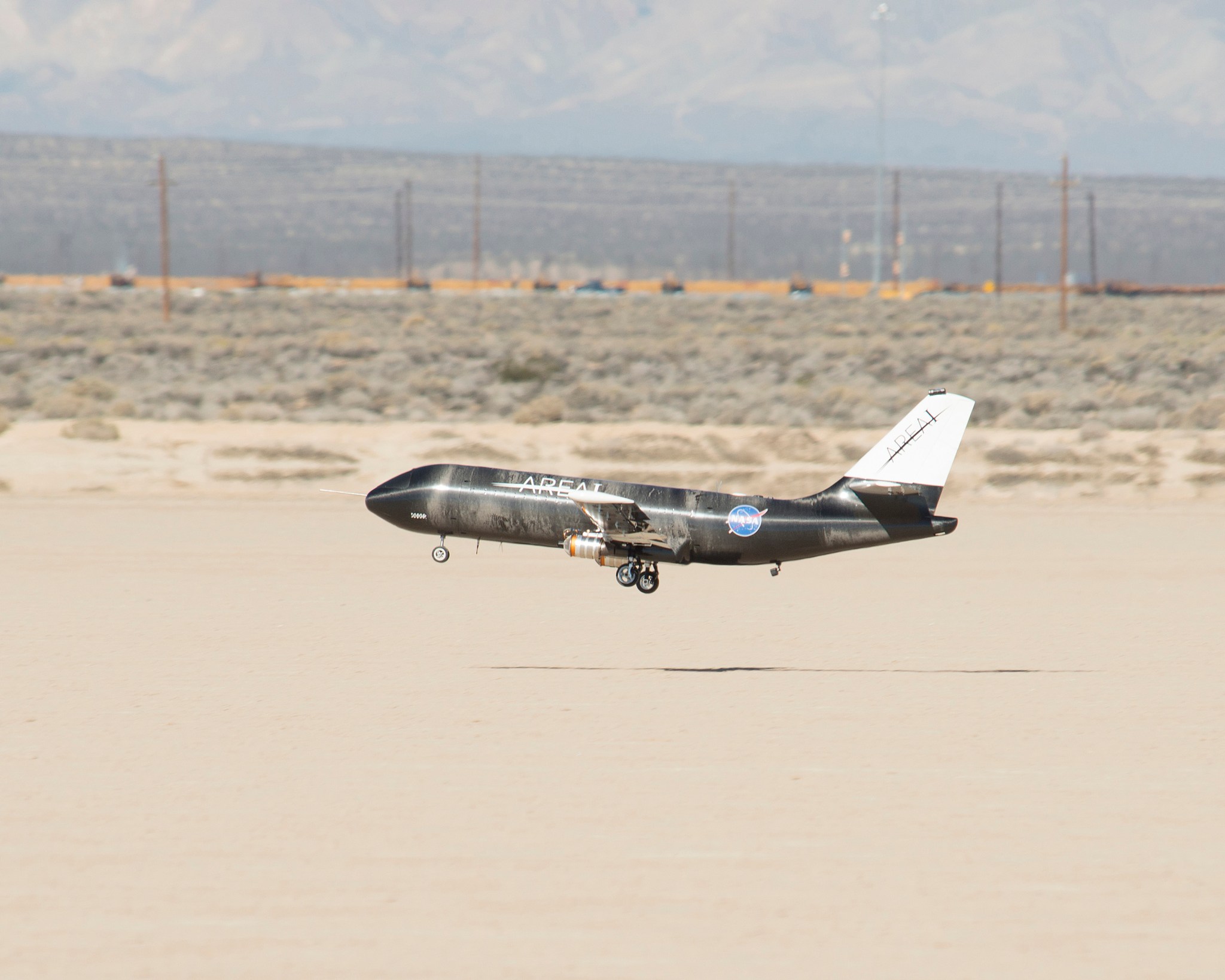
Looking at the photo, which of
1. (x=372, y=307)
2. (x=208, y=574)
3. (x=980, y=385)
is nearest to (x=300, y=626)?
(x=208, y=574)

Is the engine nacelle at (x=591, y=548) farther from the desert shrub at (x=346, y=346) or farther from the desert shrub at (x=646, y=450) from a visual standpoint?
the desert shrub at (x=346, y=346)

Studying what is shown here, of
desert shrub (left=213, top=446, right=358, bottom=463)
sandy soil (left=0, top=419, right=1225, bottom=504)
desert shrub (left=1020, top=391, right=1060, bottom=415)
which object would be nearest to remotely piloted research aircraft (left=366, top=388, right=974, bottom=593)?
sandy soil (left=0, top=419, right=1225, bottom=504)

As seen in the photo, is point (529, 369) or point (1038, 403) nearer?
point (1038, 403)

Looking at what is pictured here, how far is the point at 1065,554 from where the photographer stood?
37.6 m

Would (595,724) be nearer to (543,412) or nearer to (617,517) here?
(617,517)

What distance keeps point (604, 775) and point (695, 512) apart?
345 cm

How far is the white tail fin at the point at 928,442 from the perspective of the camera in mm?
21641

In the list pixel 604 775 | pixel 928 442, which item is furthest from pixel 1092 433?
pixel 604 775

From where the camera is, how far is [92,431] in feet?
166

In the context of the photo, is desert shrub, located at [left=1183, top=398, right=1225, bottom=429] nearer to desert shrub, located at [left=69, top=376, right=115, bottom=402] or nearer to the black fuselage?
desert shrub, located at [left=69, top=376, right=115, bottom=402]

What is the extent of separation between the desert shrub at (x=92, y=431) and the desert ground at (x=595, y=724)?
120 mm

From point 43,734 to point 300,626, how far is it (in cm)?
767

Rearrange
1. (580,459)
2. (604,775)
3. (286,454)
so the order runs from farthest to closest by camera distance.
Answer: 1. (580,459)
2. (286,454)
3. (604,775)

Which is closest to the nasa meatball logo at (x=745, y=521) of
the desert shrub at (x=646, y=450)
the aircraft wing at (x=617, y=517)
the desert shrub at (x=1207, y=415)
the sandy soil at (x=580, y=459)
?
the aircraft wing at (x=617, y=517)
